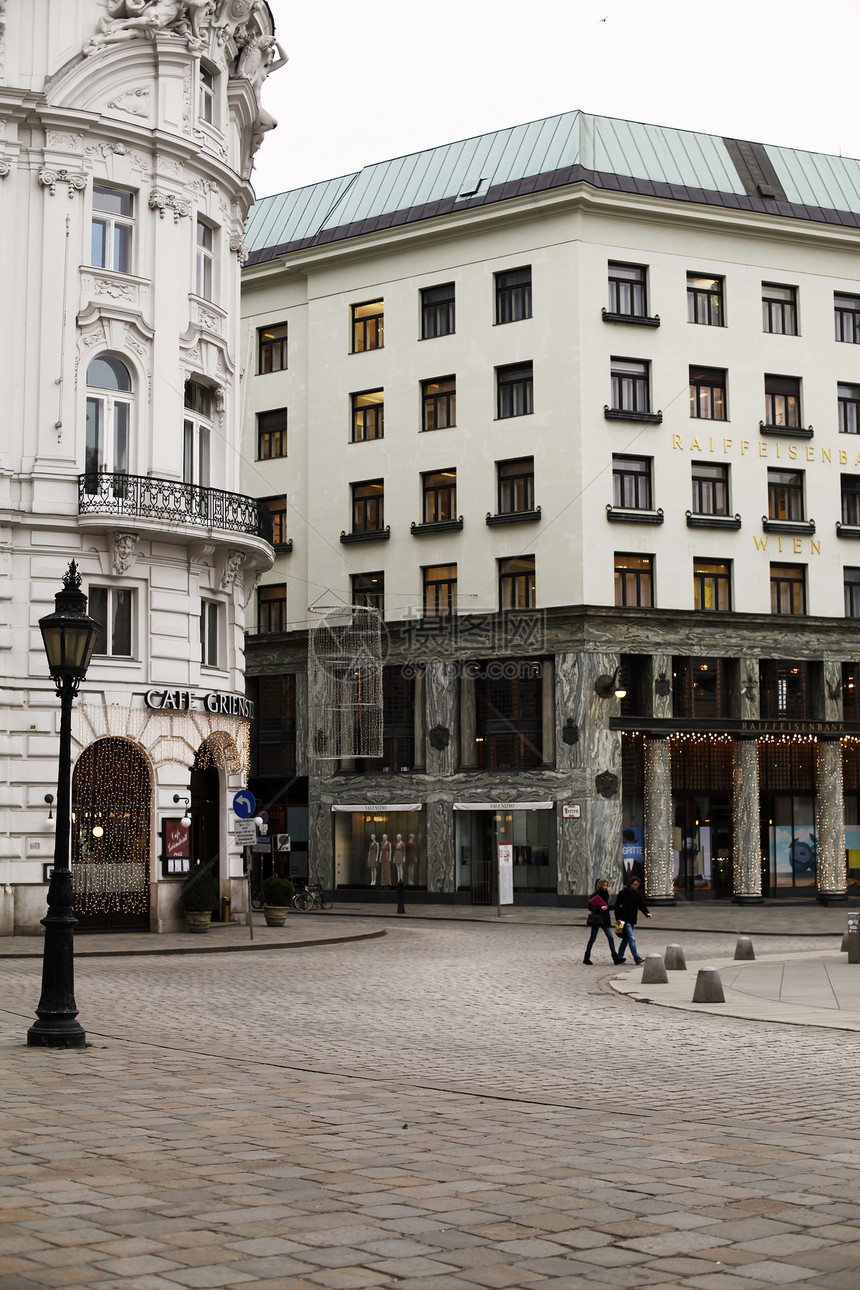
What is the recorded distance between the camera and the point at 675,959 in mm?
25422

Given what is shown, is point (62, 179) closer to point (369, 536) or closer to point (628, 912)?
point (369, 536)

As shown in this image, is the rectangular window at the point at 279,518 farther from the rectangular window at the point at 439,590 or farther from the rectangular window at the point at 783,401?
the rectangular window at the point at 783,401

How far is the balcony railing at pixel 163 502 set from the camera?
33.8 metres

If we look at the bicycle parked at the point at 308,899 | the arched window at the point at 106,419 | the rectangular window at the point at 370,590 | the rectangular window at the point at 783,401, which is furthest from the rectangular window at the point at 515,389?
the arched window at the point at 106,419

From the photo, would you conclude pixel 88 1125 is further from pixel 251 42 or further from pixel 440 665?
pixel 440 665

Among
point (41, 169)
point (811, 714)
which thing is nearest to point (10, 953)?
point (41, 169)

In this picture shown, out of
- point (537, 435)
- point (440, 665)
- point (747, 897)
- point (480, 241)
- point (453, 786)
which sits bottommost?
point (747, 897)

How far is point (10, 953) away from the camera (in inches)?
1094

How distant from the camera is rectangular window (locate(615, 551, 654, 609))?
47688mm

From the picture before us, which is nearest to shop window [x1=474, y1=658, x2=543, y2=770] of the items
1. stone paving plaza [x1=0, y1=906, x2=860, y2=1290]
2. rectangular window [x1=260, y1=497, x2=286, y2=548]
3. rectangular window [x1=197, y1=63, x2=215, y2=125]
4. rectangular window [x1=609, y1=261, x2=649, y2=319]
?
rectangular window [x1=260, y1=497, x2=286, y2=548]

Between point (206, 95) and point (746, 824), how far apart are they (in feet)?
88.1

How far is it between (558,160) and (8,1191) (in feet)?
151

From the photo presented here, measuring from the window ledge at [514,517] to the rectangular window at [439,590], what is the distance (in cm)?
219

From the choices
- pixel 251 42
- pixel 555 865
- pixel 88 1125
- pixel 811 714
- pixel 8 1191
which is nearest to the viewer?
pixel 8 1191
